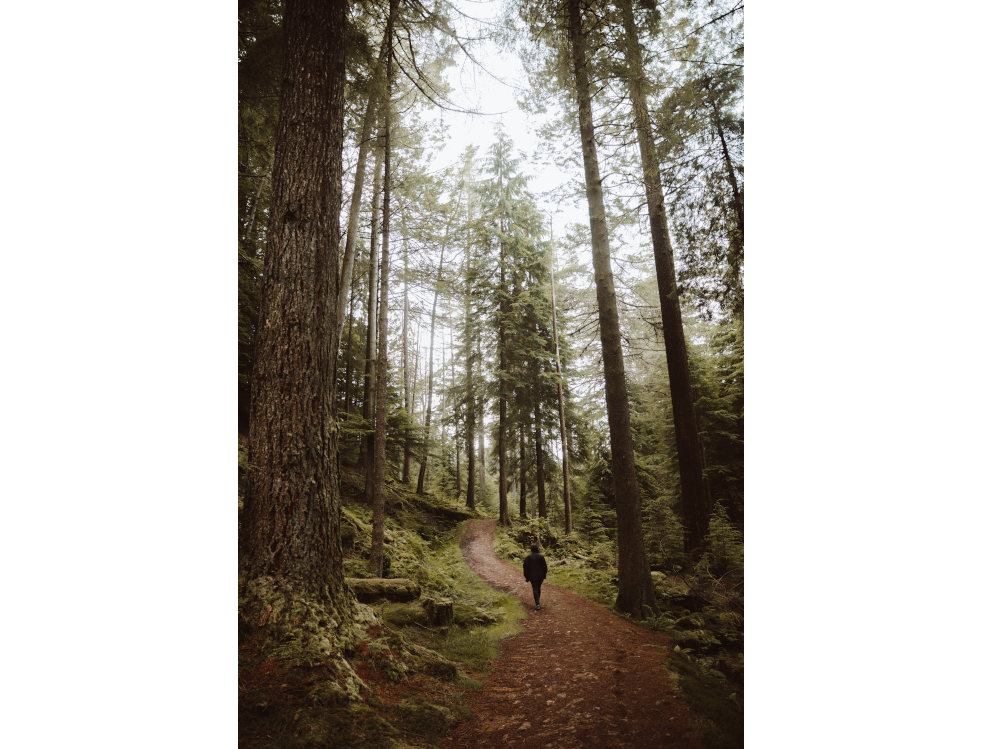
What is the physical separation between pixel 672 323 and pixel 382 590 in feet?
14.0

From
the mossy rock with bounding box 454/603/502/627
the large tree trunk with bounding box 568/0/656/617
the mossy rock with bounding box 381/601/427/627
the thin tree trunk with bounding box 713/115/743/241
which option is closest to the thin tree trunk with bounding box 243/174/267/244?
the large tree trunk with bounding box 568/0/656/617

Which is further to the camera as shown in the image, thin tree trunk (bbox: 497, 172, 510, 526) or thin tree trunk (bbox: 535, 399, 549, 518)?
thin tree trunk (bbox: 535, 399, 549, 518)

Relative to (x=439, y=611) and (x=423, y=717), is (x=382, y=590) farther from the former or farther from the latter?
(x=423, y=717)

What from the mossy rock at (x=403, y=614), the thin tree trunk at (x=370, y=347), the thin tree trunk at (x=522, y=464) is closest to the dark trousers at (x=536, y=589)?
the mossy rock at (x=403, y=614)

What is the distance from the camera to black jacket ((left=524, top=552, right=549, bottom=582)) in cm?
547

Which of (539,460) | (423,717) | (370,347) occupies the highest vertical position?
(370,347)

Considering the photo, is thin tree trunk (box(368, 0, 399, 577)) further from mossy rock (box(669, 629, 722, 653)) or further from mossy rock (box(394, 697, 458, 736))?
mossy rock (box(669, 629, 722, 653))

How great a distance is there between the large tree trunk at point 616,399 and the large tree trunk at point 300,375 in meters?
2.86

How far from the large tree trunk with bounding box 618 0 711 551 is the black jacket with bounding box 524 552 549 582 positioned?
2152mm

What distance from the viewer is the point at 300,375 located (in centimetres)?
245

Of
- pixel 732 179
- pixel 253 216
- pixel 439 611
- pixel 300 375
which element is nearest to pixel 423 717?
pixel 439 611
